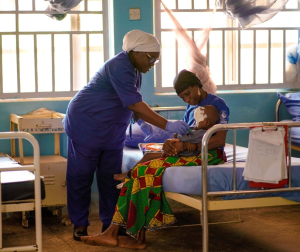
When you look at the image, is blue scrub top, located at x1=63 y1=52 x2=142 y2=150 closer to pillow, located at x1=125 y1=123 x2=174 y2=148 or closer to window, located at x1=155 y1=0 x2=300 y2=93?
pillow, located at x1=125 y1=123 x2=174 y2=148

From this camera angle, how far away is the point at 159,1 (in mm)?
4840

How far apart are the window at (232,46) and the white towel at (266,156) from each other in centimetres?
220

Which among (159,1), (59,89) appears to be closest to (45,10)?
(59,89)

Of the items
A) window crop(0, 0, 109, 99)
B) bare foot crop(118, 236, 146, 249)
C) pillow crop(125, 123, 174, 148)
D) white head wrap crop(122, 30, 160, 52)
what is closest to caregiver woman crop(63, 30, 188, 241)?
white head wrap crop(122, 30, 160, 52)

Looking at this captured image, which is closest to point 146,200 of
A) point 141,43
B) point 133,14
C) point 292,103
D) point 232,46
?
point 141,43

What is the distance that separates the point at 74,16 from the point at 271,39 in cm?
212

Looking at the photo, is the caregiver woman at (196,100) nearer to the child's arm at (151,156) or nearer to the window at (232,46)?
the child's arm at (151,156)

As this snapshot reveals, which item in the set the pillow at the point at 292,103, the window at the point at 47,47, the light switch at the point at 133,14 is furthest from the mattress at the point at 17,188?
the pillow at the point at 292,103

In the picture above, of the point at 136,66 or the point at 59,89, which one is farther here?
the point at 59,89

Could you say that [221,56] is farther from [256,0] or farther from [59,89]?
[59,89]

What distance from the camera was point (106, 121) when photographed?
351 cm

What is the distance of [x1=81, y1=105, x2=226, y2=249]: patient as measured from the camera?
10.5 ft

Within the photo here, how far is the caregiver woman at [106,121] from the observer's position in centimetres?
329

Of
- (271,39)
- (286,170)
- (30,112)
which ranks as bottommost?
(286,170)
